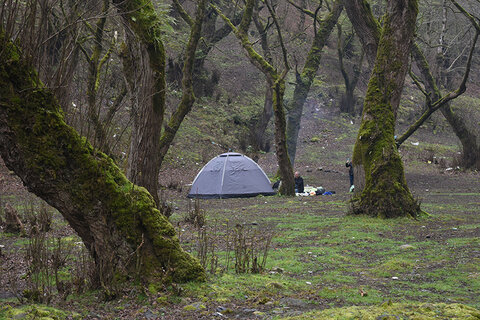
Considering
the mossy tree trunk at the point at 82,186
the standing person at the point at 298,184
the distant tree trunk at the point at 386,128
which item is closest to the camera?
the mossy tree trunk at the point at 82,186

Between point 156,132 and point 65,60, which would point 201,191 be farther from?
point 65,60

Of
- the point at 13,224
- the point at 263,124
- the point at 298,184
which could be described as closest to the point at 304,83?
the point at 298,184

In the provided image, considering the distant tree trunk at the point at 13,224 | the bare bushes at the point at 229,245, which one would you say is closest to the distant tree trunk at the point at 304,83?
the bare bushes at the point at 229,245

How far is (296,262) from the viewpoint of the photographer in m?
6.84

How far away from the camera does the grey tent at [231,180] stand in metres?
16.7

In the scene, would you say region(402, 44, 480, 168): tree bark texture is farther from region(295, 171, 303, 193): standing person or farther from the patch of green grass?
the patch of green grass

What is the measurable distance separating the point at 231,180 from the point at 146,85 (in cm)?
958

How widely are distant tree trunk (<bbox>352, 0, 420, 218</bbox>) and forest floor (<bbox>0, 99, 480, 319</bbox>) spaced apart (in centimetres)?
48

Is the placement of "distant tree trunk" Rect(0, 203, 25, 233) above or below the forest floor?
above

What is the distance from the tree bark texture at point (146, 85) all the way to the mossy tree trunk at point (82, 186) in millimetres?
2218

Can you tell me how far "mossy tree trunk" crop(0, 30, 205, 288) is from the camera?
14.1ft

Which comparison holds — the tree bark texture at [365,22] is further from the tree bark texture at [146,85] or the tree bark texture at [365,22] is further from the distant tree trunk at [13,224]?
the distant tree trunk at [13,224]

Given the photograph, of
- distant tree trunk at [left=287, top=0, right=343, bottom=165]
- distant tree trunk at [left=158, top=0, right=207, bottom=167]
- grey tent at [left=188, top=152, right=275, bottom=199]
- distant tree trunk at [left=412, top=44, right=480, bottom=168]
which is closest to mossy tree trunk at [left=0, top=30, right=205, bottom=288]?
distant tree trunk at [left=158, top=0, right=207, bottom=167]

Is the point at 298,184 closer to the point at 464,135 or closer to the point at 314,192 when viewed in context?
the point at 314,192
